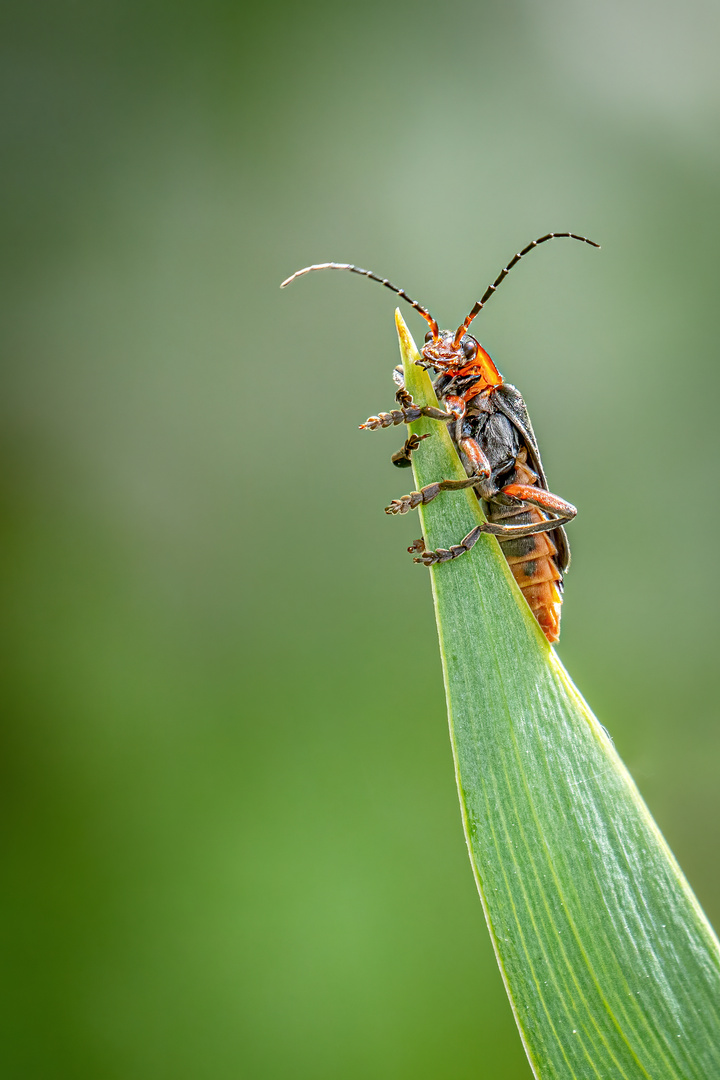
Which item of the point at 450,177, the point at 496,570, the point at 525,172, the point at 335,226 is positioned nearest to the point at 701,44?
the point at 525,172

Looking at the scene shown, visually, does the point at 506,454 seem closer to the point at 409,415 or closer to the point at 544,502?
the point at 544,502

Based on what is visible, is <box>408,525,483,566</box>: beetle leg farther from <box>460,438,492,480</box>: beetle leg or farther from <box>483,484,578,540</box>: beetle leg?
<box>483,484,578,540</box>: beetle leg

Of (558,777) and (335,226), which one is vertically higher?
(335,226)

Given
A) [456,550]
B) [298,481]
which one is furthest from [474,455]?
[298,481]

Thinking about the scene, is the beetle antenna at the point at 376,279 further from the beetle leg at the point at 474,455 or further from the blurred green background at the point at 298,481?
the blurred green background at the point at 298,481

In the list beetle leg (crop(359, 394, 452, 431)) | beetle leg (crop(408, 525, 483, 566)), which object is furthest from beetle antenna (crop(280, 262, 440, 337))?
beetle leg (crop(408, 525, 483, 566))

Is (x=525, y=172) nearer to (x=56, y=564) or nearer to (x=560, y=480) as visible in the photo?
(x=560, y=480)
